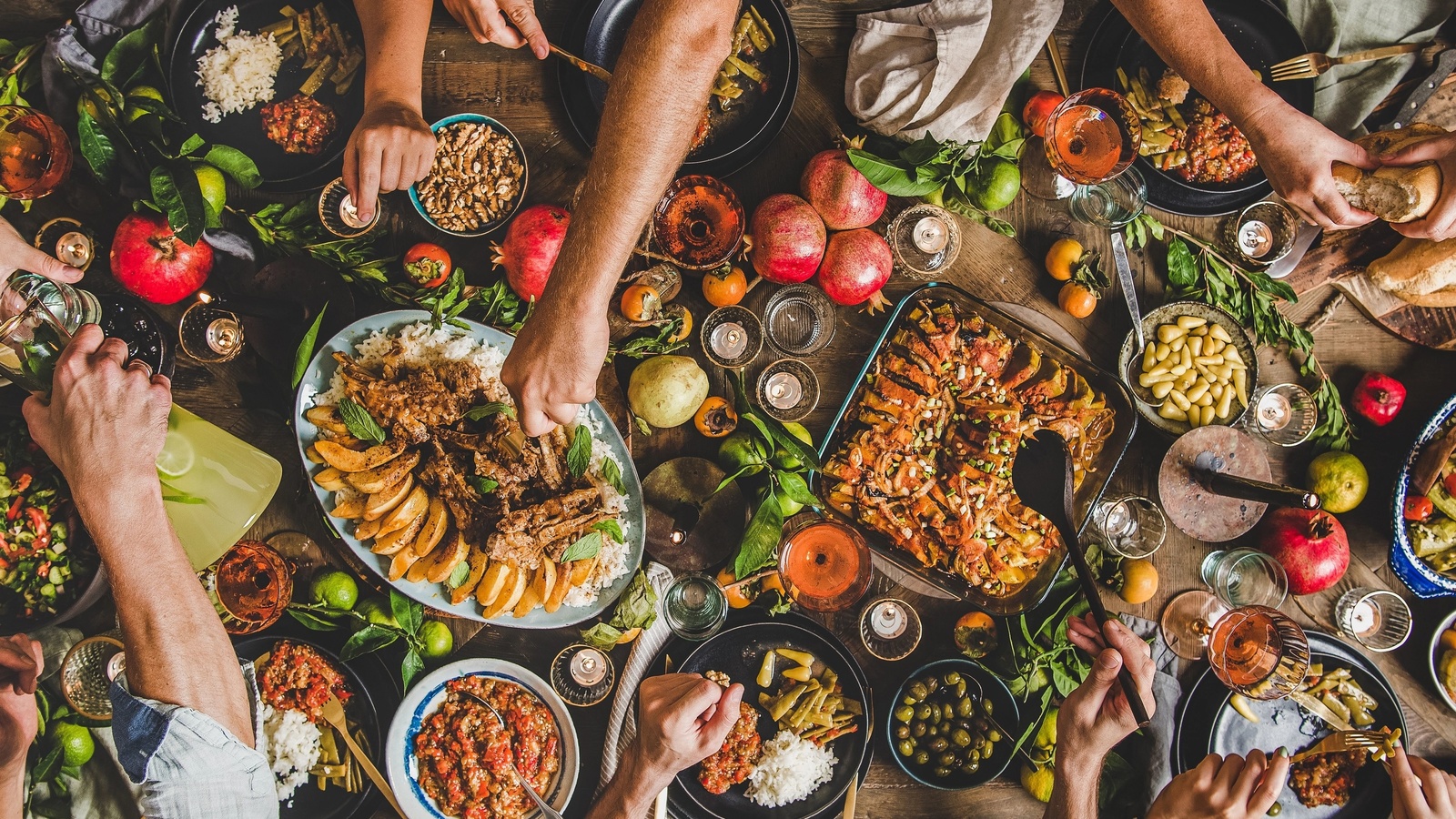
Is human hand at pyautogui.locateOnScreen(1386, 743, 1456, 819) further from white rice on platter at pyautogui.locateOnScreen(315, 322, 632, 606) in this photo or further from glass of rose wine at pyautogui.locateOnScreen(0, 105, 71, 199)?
glass of rose wine at pyautogui.locateOnScreen(0, 105, 71, 199)

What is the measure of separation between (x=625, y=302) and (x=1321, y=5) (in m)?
2.10

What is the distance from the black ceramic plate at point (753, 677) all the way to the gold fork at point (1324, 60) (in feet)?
6.58

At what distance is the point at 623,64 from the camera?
159cm

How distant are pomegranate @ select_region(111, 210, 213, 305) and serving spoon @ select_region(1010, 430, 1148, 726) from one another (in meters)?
2.23

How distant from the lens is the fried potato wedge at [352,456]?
1935 mm

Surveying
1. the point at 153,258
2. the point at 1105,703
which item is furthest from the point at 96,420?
the point at 1105,703

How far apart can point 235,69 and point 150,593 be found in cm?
138

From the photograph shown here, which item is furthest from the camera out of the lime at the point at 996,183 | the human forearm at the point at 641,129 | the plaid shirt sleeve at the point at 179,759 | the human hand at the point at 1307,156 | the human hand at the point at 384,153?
the lime at the point at 996,183

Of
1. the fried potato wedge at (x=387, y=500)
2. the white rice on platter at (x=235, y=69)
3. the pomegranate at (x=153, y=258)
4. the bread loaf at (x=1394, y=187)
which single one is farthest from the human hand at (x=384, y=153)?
the bread loaf at (x=1394, y=187)

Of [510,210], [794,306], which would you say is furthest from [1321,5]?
[510,210]

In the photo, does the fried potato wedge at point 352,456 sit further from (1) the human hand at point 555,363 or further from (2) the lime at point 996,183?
(2) the lime at point 996,183

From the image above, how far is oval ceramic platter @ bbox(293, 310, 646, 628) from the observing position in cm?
198

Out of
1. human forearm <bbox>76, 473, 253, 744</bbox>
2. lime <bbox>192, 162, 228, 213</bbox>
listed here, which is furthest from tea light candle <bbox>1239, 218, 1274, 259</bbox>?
human forearm <bbox>76, 473, 253, 744</bbox>

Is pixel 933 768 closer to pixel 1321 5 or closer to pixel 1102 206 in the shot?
pixel 1102 206
